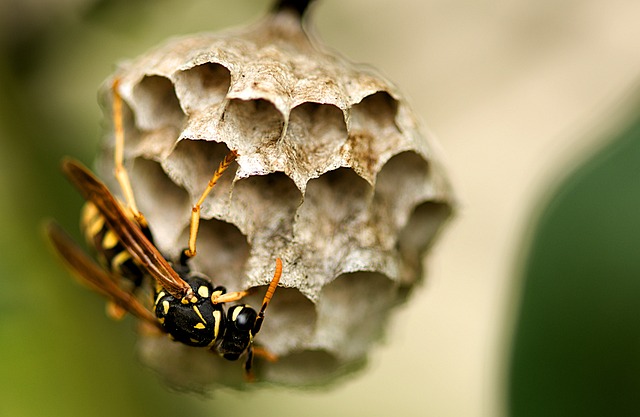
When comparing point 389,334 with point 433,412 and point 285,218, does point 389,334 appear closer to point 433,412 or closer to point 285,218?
point 285,218

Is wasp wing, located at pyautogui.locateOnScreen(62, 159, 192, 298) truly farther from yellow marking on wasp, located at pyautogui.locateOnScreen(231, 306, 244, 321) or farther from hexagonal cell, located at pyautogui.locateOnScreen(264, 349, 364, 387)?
hexagonal cell, located at pyautogui.locateOnScreen(264, 349, 364, 387)

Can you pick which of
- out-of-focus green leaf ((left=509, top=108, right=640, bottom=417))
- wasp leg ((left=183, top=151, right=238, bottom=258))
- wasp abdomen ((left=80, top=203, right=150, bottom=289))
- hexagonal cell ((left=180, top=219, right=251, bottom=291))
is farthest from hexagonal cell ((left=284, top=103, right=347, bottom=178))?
out-of-focus green leaf ((left=509, top=108, right=640, bottom=417))

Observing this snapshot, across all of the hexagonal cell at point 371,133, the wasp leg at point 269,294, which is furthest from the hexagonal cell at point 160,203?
the hexagonal cell at point 371,133

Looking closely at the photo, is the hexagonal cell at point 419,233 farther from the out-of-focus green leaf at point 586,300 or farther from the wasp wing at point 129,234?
the wasp wing at point 129,234

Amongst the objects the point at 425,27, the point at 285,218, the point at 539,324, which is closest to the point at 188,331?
the point at 285,218

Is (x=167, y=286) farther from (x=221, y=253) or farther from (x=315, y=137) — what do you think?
(x=315, y=137)

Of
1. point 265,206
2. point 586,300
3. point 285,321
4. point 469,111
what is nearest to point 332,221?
point 265,206
